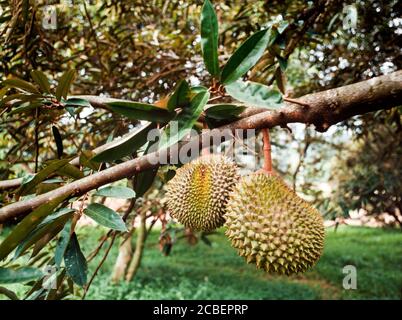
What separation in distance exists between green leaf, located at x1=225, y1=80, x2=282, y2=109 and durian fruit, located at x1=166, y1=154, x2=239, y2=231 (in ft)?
1.40

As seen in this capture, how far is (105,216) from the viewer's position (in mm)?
918

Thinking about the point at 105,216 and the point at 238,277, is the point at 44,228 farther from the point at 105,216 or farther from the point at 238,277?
the point at 238,277

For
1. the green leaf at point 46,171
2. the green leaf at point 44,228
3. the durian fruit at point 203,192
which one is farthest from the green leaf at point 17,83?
the durian fruit at point 203,192

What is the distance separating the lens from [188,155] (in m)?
1.03

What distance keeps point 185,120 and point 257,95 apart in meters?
0.13

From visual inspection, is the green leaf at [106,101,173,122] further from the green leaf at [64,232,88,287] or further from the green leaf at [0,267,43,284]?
the green leaf at [64,232,88,287]

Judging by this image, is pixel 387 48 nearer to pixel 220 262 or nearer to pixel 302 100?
pixel 302 100

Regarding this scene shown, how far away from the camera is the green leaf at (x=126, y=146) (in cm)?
70

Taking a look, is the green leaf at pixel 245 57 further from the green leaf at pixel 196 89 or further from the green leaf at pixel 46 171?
the green leaf at pixel 46 171

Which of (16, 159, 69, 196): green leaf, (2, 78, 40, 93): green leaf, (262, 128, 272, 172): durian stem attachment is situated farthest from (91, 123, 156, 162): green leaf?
(2, 78, 40, 93): green leaf

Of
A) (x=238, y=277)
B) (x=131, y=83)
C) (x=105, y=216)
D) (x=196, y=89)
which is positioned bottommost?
(x=238, y=277)

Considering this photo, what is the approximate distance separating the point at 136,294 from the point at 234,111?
466 cm

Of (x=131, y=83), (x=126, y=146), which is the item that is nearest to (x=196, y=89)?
(x=126, y=146)
